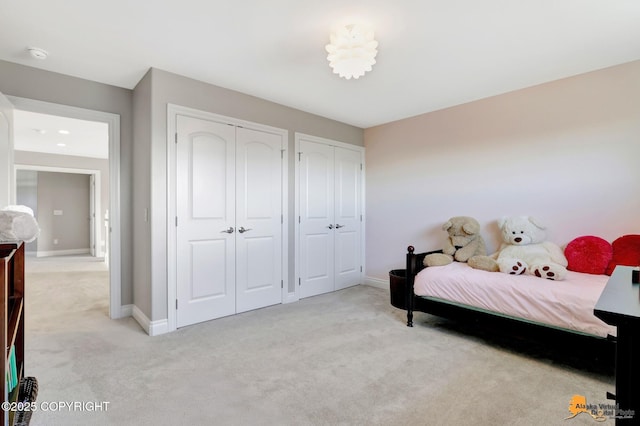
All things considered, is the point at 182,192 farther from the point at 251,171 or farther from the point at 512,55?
the point at 512,55

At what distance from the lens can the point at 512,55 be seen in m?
2.49

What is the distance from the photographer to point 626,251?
98.3 inches

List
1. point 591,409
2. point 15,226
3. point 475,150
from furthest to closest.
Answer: point 475,150, point 591,409, point 15,226

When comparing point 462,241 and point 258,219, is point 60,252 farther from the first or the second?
point 462,241

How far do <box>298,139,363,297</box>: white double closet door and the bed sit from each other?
1.35m

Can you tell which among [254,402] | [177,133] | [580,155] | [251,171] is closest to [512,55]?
[580,155]

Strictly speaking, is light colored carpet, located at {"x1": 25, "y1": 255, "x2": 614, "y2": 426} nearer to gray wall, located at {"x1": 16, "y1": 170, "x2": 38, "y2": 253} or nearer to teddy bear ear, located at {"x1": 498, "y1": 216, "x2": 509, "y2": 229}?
teddy bear ear, located at {"x1": 498, "y1": 216, "x2": 509, "y2": 229}

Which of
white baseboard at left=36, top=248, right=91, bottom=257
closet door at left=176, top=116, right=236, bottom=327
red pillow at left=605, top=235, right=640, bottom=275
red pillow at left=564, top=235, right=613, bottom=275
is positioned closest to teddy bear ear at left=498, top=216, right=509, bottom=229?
red pillow at left=564, top=235, right=613, bottom=275

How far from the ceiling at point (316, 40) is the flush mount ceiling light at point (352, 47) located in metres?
0.07

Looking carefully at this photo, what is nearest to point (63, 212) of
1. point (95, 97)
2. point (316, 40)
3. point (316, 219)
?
point (95, 97)

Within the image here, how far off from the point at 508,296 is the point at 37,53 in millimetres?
4149

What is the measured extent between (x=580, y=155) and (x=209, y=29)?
131 inches

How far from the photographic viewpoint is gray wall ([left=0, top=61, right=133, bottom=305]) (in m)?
2.65

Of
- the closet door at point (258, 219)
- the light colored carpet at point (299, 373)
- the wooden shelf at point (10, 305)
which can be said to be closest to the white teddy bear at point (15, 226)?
the wooden shelf at point (10, 305)
